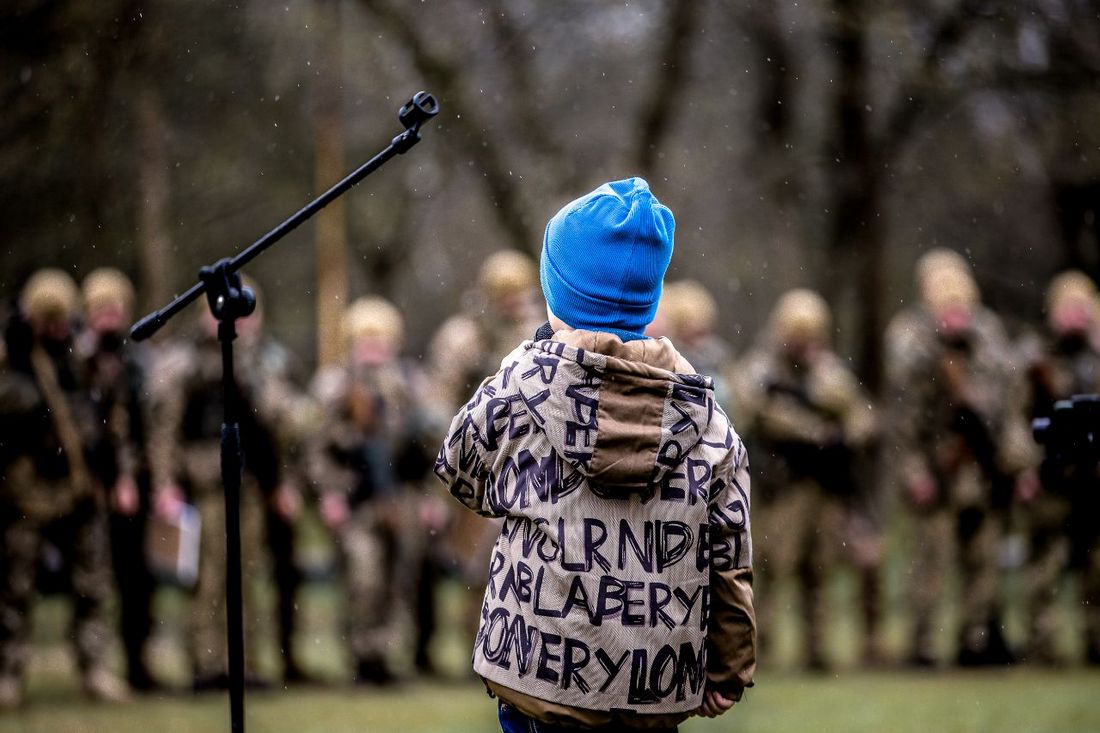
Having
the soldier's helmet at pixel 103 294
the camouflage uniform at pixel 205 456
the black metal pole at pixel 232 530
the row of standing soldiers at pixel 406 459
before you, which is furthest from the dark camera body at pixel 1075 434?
the soldier's helmet at pixel 103 294

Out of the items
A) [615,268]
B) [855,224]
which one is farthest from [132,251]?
[615,268]

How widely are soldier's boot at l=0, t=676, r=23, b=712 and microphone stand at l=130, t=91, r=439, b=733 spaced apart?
465 cm

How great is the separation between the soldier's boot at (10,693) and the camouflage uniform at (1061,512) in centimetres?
601

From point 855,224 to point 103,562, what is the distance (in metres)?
8.76

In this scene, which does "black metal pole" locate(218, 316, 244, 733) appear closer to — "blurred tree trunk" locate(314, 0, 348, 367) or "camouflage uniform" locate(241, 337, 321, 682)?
"camouflage uniform" locate(241, 337, 321, 682)

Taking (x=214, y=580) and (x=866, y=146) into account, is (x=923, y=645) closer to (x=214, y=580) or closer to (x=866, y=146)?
(x=214, y=580)

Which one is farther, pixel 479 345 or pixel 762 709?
pixel 479 345

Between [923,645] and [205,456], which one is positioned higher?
[205,456]

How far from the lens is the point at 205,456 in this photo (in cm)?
765

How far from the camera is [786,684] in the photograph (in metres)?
7.96

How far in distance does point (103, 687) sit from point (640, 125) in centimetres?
835

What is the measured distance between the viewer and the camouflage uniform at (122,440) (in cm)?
751

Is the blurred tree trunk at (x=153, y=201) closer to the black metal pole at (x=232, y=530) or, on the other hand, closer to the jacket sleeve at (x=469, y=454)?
the black metal pole at (x=232, y=530)

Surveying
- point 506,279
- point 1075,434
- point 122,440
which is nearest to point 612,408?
point 1075,434
